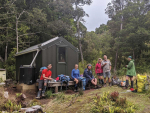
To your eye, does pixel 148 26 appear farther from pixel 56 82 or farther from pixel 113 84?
pixel 56 82

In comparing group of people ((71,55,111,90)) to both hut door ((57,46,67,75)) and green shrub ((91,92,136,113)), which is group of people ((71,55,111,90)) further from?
green shrub ((91,92,136,113))

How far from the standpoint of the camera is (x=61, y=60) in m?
8.40

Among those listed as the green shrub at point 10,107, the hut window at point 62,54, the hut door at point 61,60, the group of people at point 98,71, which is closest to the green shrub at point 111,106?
the green shrub at point 10,107

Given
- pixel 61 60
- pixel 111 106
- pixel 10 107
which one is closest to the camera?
pixel 111 106

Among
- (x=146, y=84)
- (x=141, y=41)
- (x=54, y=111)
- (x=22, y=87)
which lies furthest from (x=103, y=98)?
(x=141, y=41)

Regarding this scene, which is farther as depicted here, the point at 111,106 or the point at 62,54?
the point at 62,54

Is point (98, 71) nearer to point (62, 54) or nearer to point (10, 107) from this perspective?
point (62, 54)

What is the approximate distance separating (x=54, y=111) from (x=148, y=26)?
16.1 meters

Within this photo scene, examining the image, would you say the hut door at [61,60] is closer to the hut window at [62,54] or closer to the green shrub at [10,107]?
→ the hut window at [62,54]

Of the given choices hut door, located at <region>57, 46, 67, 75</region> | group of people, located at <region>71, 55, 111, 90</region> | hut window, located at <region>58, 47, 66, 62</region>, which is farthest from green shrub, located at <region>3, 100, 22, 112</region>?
hut window, located at <region>58, 47, 66, 62</region>

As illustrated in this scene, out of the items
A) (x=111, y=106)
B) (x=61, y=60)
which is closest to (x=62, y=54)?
(x=61, y=60)

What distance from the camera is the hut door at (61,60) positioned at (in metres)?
8.25

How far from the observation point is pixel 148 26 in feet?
56.4

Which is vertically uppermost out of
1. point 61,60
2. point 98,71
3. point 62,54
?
point 62,54
